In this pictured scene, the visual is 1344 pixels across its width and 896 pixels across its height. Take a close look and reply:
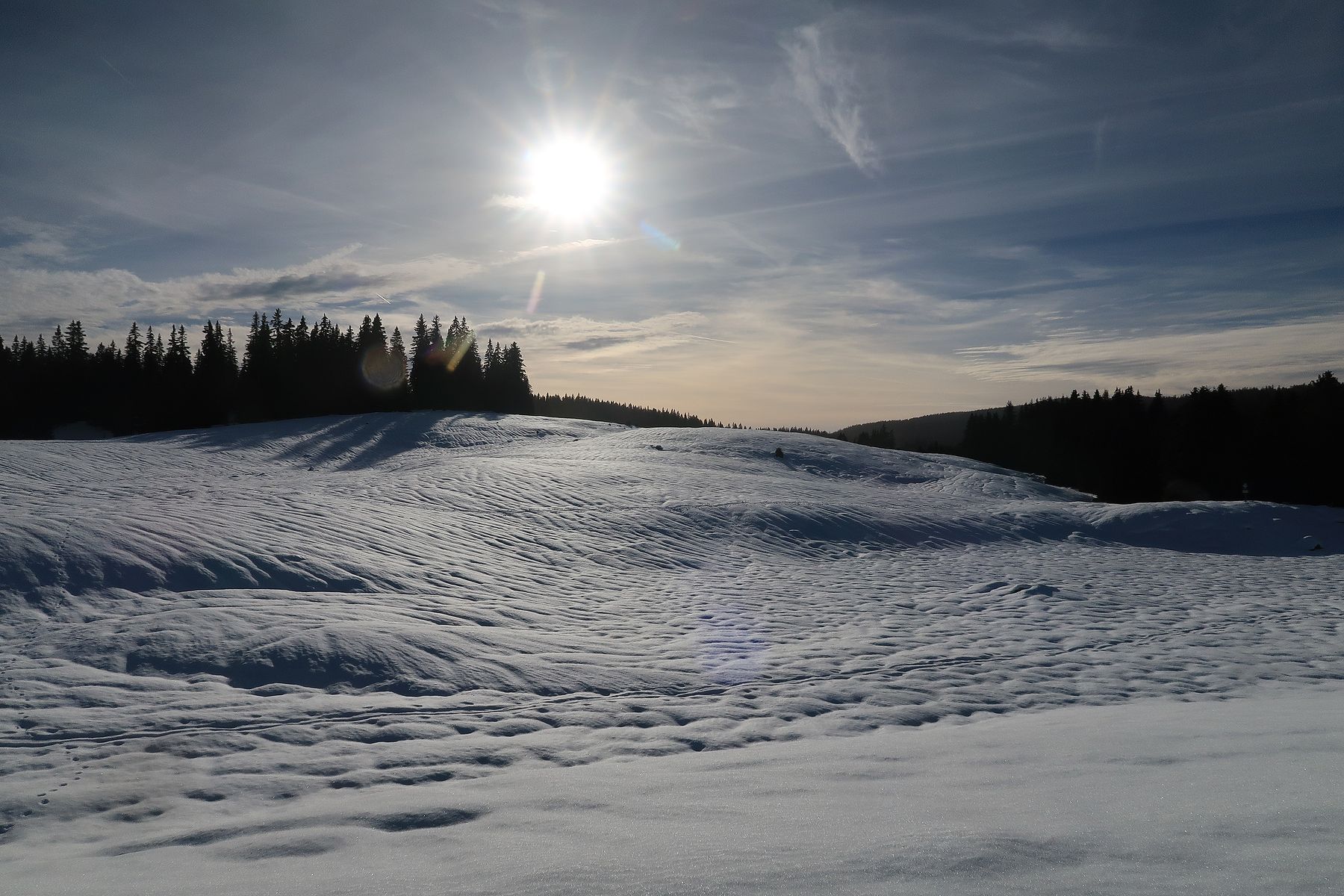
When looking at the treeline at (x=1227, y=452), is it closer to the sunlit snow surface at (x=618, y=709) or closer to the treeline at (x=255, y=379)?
the sunlit snow surface at (x=618, y=709)

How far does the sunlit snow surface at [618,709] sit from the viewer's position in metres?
3.00

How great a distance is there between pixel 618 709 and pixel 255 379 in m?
63.6

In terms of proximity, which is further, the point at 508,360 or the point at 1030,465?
the point at 1030,465

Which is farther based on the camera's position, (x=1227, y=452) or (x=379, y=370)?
(x=379, y=370)

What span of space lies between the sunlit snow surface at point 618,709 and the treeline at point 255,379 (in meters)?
44.6

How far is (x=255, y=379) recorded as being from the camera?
194 feet

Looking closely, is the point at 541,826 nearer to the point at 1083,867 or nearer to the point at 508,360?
the point at 1083,867

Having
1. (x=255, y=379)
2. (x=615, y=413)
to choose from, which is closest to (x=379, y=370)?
(x=255, y=379)

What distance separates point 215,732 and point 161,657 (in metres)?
2.05

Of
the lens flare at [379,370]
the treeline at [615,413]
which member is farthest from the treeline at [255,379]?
the treeline at [615,413]

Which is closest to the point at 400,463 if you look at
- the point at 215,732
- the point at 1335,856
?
the point at 215,732

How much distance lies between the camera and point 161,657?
6.66 metres

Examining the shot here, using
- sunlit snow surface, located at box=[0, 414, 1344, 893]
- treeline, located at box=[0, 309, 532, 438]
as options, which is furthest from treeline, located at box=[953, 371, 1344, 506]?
treeline, located at box=[0, 309, 532, 438]

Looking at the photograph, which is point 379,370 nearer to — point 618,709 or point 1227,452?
point 618,709
